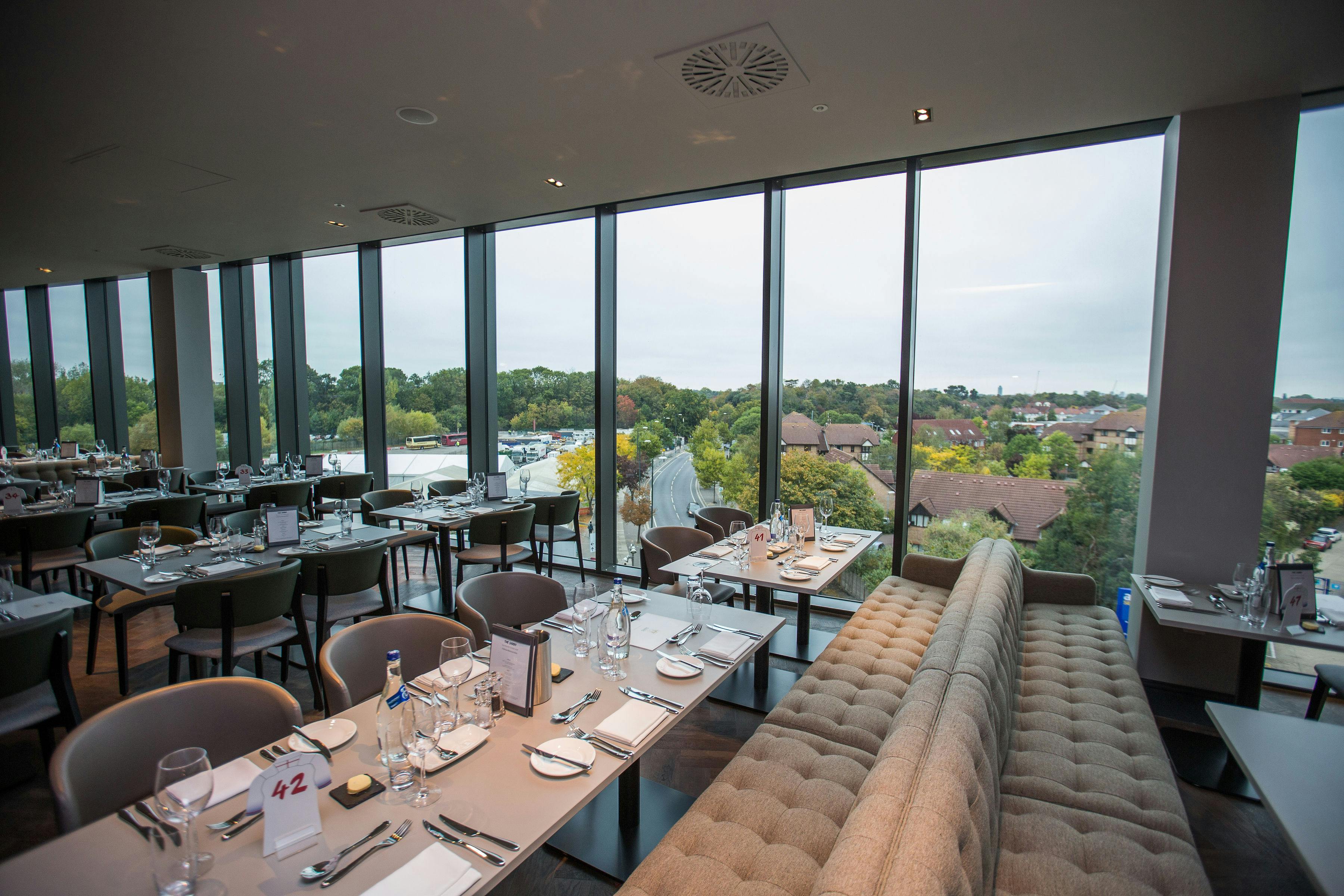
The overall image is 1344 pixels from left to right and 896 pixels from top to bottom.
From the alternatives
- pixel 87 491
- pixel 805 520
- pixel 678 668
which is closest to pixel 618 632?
pixel 678 668

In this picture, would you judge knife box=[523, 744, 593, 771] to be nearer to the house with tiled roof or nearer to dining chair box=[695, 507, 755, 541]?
dining chair box=[695, 507, 755, 541]

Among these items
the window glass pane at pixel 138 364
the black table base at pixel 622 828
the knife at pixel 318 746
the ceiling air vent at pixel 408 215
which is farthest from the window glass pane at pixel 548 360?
the window glass pane at pixel 138 364

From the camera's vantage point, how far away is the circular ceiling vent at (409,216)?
5363 millimetres

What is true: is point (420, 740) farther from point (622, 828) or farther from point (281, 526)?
point (281, 526)

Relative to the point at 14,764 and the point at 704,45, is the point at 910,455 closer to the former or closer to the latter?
the point at 704,45

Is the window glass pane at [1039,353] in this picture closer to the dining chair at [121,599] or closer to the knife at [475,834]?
the knife at [475,834]

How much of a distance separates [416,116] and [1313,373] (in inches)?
217

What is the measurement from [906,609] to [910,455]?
1307 millimetres

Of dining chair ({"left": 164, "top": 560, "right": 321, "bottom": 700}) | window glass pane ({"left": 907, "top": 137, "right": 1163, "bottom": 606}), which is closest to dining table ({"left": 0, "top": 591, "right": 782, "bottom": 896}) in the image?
dining chair ({"left": 164, "top": 560, "right": 321, "bottom": 700})

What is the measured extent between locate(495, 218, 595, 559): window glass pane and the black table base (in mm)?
3142

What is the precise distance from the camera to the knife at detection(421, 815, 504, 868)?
120 cm

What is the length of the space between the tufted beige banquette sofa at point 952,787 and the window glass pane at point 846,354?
1716 mm

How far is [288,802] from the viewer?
48.4 inches

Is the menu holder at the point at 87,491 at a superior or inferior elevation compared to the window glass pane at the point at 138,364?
inferior
